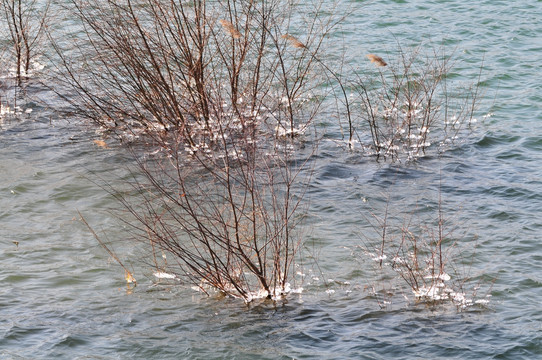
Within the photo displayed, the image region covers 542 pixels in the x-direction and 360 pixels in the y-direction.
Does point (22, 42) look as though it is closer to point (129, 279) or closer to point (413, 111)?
point (413, 111)

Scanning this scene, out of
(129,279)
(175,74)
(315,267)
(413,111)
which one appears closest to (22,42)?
(175,74)

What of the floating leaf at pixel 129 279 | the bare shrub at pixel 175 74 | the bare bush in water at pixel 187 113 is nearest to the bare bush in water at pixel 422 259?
the bare bush in water at pixel 187 113

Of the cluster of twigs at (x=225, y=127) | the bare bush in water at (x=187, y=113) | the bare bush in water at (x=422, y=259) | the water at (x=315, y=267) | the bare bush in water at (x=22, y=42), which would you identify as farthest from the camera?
the bare bush in water at (x=22, y=42)

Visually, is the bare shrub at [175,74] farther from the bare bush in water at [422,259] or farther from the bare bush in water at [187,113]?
the bare bush in water at [422,259]

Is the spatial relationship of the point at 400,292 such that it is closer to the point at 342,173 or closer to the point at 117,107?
the point at 342,173

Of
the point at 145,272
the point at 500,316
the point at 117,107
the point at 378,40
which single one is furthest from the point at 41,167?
the point at 378,40

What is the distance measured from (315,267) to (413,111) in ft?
14.9

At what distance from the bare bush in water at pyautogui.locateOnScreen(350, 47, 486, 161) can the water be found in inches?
13.4

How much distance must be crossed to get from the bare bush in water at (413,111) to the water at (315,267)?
342 mm

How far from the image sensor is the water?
6.49m

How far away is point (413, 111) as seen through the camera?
11.8 meters

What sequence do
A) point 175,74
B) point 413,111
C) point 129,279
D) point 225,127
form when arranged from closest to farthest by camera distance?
point 129,279, point 175,74, point 225,127, point 413,111

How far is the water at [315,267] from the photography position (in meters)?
6.49

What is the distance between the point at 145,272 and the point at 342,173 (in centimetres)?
346
